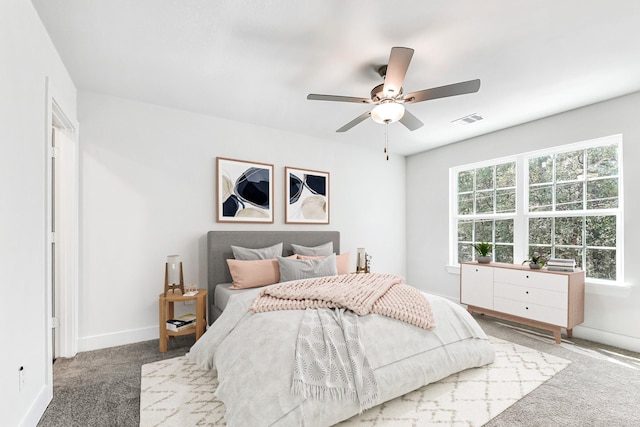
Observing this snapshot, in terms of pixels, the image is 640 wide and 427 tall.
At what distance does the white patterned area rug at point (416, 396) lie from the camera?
202 cm

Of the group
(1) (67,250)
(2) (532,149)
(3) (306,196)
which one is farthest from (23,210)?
(2) (532,149)

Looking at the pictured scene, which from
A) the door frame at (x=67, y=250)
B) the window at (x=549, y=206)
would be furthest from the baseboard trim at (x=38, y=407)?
the window at (x=549, y=206)

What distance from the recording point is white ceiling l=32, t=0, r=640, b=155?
1.98 meters

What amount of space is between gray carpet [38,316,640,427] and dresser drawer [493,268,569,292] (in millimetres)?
610

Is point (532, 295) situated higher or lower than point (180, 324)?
higher

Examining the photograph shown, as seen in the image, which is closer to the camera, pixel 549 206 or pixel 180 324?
pixel 180 324

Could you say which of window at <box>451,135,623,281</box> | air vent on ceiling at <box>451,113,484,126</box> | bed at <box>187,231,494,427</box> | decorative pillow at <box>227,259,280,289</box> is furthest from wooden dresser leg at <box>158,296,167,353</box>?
window at <box>451,135,623,281</box>

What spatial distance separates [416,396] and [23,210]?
278cm

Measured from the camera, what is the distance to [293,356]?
191 centimetres

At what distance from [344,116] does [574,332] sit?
3595mm

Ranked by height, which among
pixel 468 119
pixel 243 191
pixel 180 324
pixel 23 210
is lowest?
pixel 180 324

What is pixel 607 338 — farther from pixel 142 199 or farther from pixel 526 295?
pixel 142 199

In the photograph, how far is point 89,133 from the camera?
126 inches

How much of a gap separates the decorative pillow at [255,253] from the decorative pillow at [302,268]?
294 millimetres
